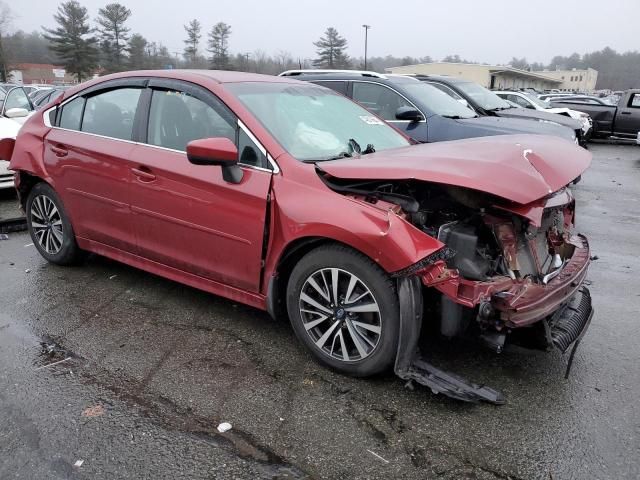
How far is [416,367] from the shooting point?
2.87 metres

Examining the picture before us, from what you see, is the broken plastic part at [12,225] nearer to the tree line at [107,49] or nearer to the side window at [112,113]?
the side window at [112,113]

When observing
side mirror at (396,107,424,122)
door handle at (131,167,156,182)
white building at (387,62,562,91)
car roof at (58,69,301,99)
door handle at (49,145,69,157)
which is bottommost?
door handle at (131,167,156,182)

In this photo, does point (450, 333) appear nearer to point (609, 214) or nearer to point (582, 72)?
point (609, 214)

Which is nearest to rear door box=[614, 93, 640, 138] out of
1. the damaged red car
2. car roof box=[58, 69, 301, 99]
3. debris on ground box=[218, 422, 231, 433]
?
the damaged red car

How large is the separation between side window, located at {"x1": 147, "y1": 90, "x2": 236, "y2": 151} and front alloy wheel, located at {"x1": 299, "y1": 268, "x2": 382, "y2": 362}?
119 centimetres

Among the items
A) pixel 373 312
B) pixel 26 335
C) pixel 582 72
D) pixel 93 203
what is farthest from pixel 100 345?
pixel 582 72

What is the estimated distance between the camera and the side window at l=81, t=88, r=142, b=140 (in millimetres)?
3994

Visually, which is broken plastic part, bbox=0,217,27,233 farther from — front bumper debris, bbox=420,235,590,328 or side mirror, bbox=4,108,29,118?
front bumper debris, bbox=420,235,590,328

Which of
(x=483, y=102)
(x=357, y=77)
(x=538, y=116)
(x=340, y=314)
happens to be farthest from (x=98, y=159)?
(x=538, y=116)

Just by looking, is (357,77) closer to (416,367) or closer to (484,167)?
(484,167)

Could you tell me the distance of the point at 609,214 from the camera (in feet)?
25.2

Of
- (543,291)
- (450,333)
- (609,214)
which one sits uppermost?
(543,291)

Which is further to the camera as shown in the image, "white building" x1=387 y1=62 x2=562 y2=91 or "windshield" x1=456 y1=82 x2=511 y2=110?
"white building" x1=387 y1=62 x2=562 y2=91

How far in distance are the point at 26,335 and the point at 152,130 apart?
168 centimetres
